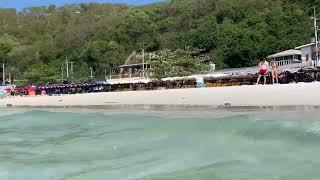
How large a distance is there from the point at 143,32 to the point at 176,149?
94.8 metres

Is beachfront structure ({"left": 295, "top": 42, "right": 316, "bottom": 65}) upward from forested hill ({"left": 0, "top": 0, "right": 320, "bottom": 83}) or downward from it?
downward

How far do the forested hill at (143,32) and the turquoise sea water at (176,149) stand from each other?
6068 centimetres

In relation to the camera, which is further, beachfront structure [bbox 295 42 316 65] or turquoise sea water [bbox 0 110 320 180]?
beachfront structure [bbox 295 42 316 65]

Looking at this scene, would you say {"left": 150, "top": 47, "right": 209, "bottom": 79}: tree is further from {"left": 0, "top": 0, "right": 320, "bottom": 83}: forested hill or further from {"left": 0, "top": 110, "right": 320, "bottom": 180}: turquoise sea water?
{"left": 0, "top": 110, "right": 320, "bottom": 180}: turquoise sea water

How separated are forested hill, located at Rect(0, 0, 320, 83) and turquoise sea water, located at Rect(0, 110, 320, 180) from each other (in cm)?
6068

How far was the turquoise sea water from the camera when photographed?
312 inches

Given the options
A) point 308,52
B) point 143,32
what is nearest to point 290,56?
point 308,52

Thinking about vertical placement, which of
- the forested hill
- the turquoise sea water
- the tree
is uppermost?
the forested hill

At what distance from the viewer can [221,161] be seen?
8.48 meters

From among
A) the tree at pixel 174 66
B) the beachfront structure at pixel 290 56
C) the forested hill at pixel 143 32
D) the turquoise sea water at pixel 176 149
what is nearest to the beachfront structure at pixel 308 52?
the beachfront structure at pixel 290 56

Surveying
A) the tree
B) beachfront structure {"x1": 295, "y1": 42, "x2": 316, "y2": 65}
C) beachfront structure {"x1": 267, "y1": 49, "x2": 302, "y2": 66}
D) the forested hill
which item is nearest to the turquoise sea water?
the tree

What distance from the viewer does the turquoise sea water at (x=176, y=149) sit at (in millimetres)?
7914

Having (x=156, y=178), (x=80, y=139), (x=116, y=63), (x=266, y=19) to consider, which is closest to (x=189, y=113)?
(x=80, y=139)

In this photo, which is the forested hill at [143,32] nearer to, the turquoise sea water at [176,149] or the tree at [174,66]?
the tree at [174,66]
